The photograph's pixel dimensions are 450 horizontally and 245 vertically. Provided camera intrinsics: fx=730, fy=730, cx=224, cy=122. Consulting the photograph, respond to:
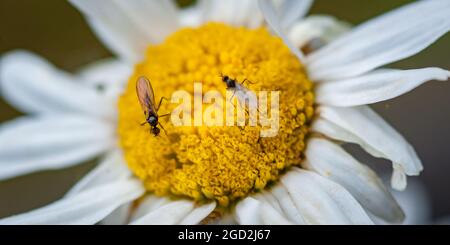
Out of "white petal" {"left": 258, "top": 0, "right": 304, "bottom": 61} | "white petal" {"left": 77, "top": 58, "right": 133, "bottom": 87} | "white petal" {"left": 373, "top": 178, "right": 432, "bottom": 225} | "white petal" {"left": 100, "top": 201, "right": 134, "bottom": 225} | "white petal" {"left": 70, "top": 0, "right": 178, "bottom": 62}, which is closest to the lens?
"white petal" {"left": 258, "top": 0, "right": 304, "bottom": 61}

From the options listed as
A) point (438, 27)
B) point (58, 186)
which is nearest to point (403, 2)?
A: point (438, 27)

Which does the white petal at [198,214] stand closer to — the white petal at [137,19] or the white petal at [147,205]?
the white petal at [147,205]

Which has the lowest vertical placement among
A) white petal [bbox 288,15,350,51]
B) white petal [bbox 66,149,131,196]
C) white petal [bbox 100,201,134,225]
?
white petal [bbox 100,201,134,225]

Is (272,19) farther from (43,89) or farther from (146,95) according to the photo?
(43,89)

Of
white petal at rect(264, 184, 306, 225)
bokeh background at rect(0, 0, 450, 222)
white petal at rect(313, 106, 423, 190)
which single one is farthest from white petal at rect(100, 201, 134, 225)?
bokeh background at rect(0, 0, 450, 222)

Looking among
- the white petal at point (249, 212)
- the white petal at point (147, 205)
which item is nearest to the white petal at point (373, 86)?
the white petal at point (249, 212)

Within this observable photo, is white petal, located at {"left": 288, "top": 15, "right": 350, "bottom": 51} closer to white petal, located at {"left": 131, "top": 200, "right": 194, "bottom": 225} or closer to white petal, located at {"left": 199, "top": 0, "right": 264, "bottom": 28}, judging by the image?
white petal, located at {"left": 199, "top": 0, "right": 264, "bottom": 28}

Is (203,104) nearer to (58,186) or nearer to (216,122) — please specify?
(216,122)
